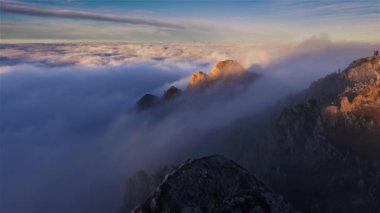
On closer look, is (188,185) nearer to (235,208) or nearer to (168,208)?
(168,208)

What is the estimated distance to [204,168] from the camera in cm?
7756

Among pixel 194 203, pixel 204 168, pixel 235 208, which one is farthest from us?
pixel 204 168

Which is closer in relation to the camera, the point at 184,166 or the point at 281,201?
the point at 281,201

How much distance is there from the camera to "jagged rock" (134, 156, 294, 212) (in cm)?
6425

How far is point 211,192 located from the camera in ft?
246

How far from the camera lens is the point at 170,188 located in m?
73.2

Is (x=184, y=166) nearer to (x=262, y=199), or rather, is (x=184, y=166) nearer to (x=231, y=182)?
(x=231, y=182)

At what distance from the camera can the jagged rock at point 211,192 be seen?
211 feet

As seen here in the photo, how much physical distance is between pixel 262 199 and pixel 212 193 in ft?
39.8

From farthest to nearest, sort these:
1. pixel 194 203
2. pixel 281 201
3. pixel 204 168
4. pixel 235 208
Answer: pixel 204 168, pixel 194 203, pixel 281 201, pixel 235 208

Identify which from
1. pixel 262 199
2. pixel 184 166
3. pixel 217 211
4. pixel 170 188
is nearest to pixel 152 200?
pixel 170 188

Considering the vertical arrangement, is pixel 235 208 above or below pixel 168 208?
above

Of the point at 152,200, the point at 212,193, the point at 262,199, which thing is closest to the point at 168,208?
the point at 152,200

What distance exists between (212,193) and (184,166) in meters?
6.74
